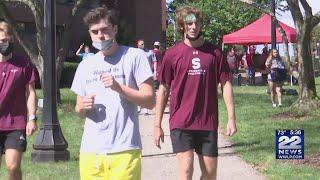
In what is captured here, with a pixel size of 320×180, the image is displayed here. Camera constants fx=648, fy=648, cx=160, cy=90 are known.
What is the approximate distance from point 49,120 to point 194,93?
4210mm

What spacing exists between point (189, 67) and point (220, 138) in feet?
20.9

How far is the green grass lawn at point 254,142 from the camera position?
8.34 metres

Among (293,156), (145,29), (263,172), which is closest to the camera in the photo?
(293,156)

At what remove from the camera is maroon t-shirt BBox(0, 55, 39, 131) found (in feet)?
19.7

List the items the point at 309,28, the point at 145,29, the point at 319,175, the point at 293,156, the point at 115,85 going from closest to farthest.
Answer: the point at 115,85, the point at 293,156, the point at 319,175, the point at 309,28, the point at 145,29

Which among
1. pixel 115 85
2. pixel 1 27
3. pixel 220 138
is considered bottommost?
pixel 220 138

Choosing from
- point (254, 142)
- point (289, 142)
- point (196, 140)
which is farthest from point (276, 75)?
point (196, 140)

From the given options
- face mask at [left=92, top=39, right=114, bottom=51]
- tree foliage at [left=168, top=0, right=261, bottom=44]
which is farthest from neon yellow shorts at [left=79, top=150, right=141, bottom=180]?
tree foliage at [left=168, top=0, right=261, bottom=44]

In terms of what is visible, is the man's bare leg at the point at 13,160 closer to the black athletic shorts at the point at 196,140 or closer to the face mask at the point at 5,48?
the face mask at the point at 5,48

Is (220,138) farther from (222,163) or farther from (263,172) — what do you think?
(263,172)

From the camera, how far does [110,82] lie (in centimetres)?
415

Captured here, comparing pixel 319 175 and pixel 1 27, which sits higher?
pixel 1 27

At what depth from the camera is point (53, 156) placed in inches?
367

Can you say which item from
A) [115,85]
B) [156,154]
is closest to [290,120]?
[156,154]
